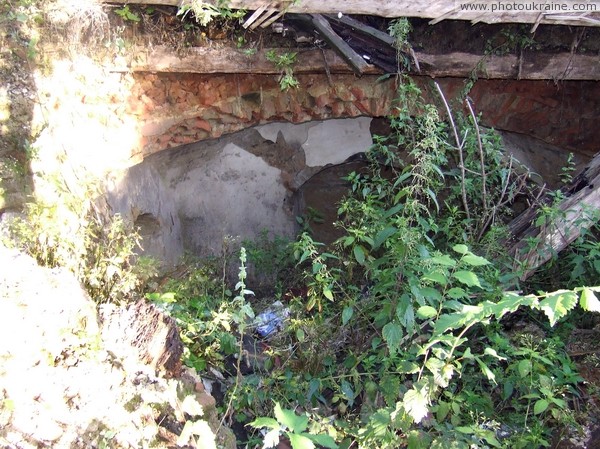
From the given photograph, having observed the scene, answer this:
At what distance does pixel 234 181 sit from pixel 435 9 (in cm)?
270

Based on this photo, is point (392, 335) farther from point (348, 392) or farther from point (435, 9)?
point (435, 9)

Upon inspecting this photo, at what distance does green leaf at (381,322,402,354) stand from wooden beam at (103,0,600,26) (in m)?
2.03

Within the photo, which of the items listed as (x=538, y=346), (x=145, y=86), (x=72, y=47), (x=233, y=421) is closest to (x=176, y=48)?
(x=145, y=86)

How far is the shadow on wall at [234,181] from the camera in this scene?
5082mm

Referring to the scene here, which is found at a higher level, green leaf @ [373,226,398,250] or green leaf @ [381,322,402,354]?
green leaf @ [373,226,398,250]

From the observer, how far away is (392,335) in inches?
111

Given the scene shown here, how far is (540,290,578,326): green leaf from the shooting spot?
1.74 meters

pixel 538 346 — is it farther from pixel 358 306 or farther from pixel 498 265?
pixel 358 306

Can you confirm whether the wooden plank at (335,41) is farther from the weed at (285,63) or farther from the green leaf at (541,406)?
the green leaf at (541,406)

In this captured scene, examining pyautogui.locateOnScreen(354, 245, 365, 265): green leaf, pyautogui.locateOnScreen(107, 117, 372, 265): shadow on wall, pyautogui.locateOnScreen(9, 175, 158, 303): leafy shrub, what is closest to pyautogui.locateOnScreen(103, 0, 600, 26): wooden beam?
pyautogui.locateOnScreen(9, 175, 158, 303): leafy shrub

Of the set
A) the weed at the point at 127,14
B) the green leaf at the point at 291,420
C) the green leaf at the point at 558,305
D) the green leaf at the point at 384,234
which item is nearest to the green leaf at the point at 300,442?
the green leaf at the point at 291,420

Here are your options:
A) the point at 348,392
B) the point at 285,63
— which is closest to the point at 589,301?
the point at 348,392

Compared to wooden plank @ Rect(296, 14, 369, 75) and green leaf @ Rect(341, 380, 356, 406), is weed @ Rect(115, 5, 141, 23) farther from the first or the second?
green leaf @ Rect(341, 380, 356, 406)

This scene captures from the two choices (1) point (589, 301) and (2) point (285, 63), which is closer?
(1) point (589, 301)
